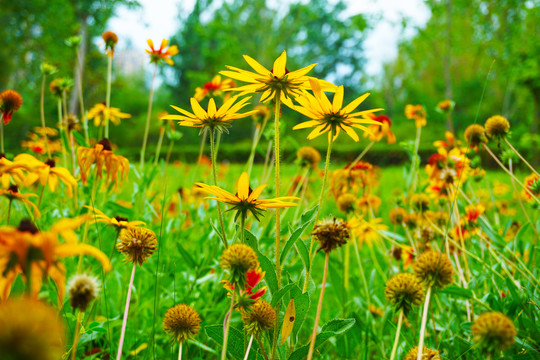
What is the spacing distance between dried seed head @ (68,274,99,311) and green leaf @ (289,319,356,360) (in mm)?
348

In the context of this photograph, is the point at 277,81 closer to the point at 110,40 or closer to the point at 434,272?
the point at 434,272

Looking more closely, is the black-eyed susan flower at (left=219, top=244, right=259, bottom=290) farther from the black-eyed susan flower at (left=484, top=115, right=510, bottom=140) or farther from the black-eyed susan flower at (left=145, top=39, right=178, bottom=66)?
the black-eyed susan flower at (left=145, top=39, right=178, bottom=66)

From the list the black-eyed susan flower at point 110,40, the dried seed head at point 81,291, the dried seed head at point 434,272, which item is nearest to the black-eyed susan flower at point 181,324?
the dried seed head at point 81,291

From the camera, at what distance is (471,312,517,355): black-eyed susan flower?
0.42m

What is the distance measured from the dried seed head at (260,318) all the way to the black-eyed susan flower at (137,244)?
170 millimetres

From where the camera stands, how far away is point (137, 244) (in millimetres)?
600

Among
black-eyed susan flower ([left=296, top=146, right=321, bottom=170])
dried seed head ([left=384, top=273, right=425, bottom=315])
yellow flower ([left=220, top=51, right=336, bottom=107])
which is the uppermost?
yellow flower ([left=220, top=51, right=336, bottom=107])

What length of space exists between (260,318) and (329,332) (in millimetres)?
129

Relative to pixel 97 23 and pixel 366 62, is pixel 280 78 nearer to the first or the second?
pixel 97 23

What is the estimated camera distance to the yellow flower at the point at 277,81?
0.62 meters

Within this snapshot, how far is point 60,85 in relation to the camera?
1.33 meters

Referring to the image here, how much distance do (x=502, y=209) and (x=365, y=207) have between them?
0.95 m

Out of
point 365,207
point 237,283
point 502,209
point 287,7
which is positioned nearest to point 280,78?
point 237,283

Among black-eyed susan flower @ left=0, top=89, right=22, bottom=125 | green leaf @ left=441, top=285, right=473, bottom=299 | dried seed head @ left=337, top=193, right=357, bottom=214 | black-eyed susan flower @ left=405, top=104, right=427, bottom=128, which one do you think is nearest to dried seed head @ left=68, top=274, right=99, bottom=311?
green leaf @ left=441, top=285, right=473, bottom=299
